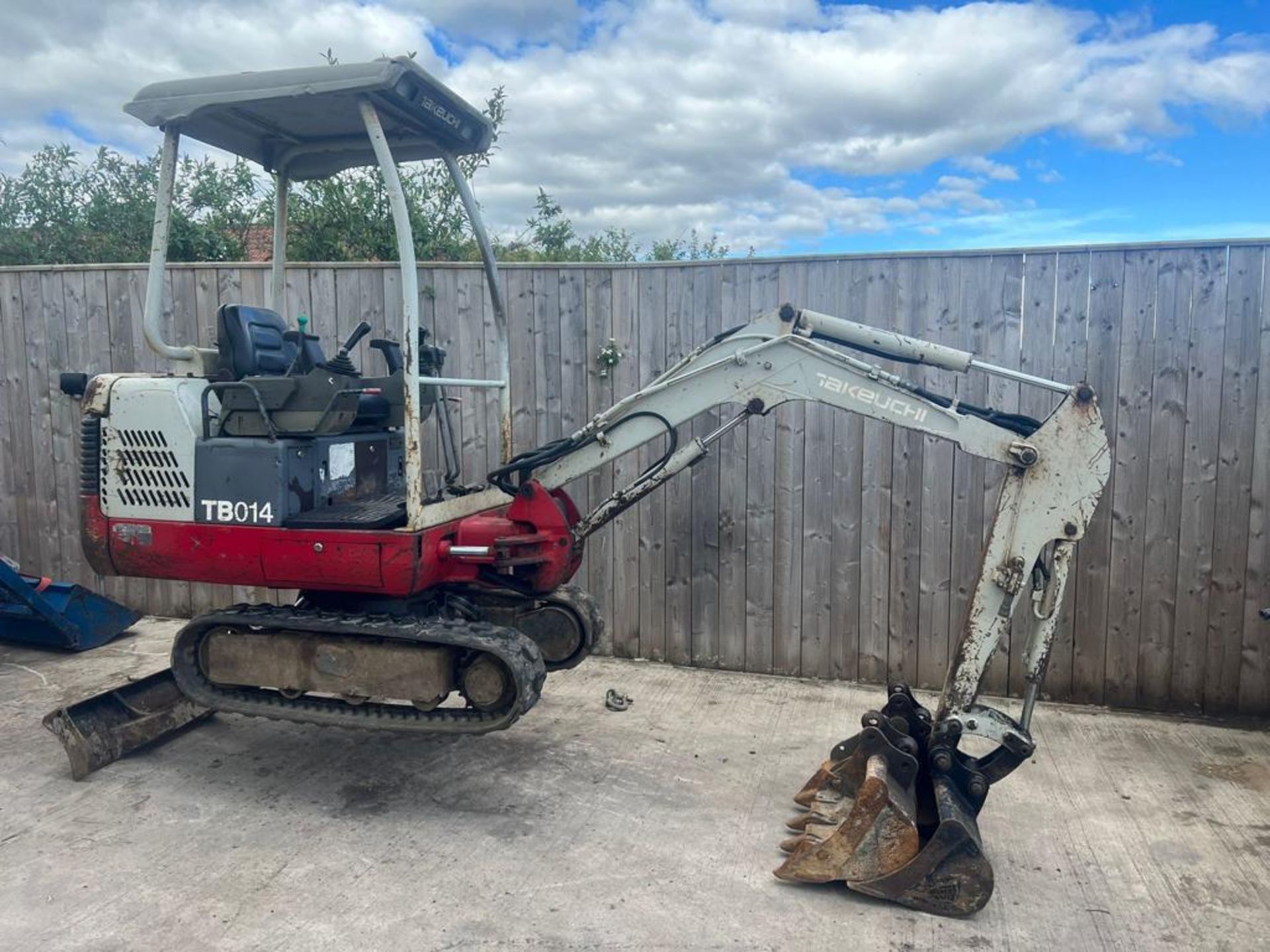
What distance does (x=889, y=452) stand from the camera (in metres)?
5.65

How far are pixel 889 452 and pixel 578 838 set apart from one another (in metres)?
2.95

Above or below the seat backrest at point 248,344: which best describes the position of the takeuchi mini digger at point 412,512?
below

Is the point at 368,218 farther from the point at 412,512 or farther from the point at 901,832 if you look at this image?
the point at 901,832

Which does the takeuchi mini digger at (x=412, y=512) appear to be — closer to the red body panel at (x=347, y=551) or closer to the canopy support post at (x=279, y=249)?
the red body panel at (x=347, y=551)

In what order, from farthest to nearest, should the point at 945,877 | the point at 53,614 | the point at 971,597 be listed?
1. the point at 53,614
2. the point at 971,597
3. the point at 945,877

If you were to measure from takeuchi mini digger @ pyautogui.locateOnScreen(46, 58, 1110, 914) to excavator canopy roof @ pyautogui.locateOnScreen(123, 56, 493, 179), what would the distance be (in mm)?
14

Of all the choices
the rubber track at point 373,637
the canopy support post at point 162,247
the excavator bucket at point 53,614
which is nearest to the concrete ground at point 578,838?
the rubber track at point 373,637

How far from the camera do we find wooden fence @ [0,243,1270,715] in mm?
5215

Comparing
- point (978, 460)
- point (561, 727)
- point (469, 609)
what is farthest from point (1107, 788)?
point (469, 609)

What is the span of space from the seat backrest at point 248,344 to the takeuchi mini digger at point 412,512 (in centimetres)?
1

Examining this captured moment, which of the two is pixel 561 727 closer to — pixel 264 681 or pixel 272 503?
pixel 264 681

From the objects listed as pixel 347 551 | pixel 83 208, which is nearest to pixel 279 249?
pixel 347 551

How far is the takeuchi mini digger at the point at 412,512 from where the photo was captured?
145 inches

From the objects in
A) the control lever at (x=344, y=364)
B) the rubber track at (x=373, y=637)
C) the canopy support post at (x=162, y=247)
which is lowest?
the rubber track at (x=373, y=637)
